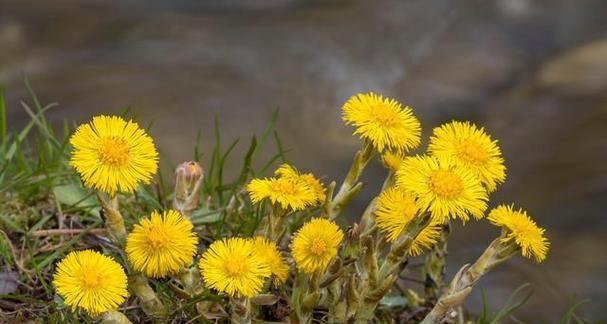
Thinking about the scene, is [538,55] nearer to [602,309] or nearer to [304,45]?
[304,45]

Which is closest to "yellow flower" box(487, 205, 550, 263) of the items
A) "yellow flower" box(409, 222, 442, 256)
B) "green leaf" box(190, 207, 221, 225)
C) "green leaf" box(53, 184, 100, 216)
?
"yellow flower" box(409, 222, 442, 256)

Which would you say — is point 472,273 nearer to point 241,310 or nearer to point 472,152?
point 472,152

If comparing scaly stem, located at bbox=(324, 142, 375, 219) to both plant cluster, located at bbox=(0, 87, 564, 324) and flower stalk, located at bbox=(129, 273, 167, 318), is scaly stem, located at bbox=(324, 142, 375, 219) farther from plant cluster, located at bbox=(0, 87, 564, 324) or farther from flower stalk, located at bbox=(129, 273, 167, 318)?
flower stalk, located at bbox=(129, 273, 167, 318)

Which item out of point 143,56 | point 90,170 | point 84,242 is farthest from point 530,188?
point 90,170

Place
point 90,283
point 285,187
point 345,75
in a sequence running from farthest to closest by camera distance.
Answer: point 345,75
point 285,187
point 90,283

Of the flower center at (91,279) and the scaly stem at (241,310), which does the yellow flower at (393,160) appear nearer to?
the scaly stem at (241,310)

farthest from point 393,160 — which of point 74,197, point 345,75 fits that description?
point 345,75

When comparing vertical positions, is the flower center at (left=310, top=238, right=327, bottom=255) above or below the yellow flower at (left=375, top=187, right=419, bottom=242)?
below
